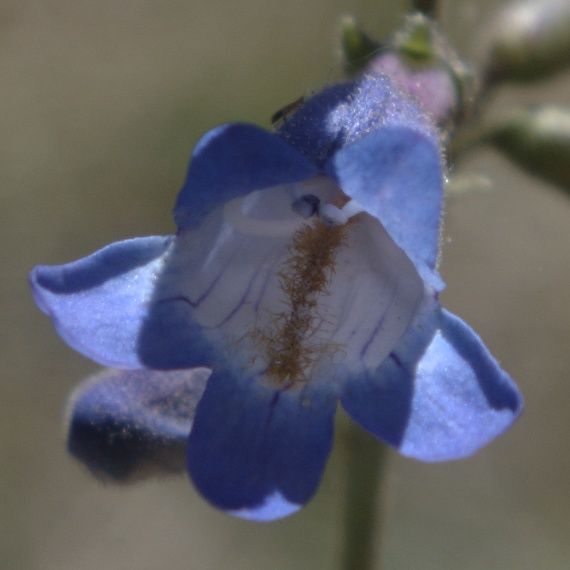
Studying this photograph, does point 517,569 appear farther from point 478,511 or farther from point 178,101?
point 178,101

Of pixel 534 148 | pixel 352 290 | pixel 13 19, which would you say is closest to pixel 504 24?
pixel 534 148

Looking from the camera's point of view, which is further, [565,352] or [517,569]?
[565,352]

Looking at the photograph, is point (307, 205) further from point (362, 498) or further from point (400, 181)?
point (362, 498)

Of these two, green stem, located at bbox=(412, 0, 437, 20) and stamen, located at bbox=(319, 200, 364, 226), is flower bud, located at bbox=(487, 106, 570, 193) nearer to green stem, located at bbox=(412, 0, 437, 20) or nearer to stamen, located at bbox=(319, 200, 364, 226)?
green stem, located at bbox=(412, 0, 437, 20)

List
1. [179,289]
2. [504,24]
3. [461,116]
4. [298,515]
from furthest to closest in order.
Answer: [298,515] < [504,24] < [461,116] < [179,289]

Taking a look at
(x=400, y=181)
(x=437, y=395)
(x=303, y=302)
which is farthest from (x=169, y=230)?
(x=400, y=181)

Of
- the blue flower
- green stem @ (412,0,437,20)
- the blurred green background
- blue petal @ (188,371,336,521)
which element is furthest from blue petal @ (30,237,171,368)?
the blurred green background
